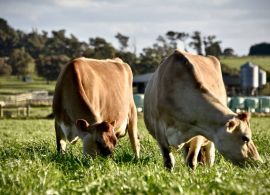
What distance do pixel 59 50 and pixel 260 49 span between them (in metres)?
59.0

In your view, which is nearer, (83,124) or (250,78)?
(83,124)

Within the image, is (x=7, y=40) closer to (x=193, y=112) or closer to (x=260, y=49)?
A: (x=260, y=49)

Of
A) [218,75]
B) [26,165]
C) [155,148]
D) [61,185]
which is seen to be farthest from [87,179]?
[155,148]

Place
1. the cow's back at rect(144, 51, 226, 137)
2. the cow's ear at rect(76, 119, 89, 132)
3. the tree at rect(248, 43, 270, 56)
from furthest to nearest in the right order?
the tree at rect(248, 43, 270, 56)
the cow's ear at rect(76, 119, 89, 132)
the cow's back at rect(144, 51, 226, 137)

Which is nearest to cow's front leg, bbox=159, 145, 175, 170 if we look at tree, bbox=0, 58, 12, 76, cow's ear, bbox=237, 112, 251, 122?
cow's ear, bbox=237, 112, 251, 122

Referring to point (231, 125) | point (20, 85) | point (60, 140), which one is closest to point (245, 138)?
point (231, 125)

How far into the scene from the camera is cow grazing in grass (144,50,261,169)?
6.48 metres

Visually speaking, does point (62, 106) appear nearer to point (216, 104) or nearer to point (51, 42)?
point (216, 104)

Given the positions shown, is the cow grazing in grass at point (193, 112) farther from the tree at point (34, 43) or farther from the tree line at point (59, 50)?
the tree at point (34, 43)

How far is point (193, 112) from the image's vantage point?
6.97 meters

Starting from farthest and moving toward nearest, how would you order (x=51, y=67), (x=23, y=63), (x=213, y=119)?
(x=23, y=63)
(x=51, y=67)
(x=213, y=119)

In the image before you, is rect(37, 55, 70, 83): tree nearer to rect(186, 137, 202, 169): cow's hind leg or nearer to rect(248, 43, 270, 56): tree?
rect(248, 43, 270, 56): tree

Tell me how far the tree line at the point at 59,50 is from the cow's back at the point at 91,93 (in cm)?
6770

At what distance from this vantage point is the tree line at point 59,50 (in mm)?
89938
